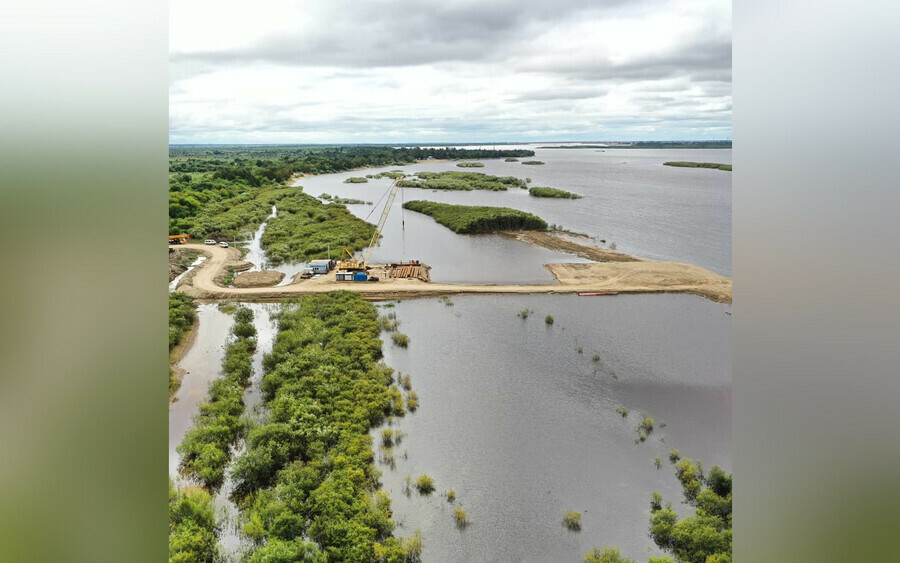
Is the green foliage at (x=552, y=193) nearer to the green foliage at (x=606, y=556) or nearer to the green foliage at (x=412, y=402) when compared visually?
the green foliage at (x=412, y=402)

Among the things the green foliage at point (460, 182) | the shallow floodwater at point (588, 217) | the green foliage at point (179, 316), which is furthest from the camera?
the green foliage at point (460, 182)

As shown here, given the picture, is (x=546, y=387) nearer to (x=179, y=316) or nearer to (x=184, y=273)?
(x=179, y=316)

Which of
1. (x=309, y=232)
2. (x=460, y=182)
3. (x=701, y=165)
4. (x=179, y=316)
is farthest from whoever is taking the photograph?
(x=460, y=182)

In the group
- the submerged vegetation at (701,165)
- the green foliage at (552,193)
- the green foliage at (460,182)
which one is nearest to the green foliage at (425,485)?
the submerged vegetation at (701,165)

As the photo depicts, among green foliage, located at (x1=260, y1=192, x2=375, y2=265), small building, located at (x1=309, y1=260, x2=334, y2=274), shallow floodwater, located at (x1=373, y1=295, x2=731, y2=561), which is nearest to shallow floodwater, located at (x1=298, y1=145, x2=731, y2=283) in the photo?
green foliage, located at (x1=260, y1=192, x2=375, y2=265)

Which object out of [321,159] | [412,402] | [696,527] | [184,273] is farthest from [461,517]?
[321,159]

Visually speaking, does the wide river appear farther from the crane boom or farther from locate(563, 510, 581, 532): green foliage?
the crane boom
